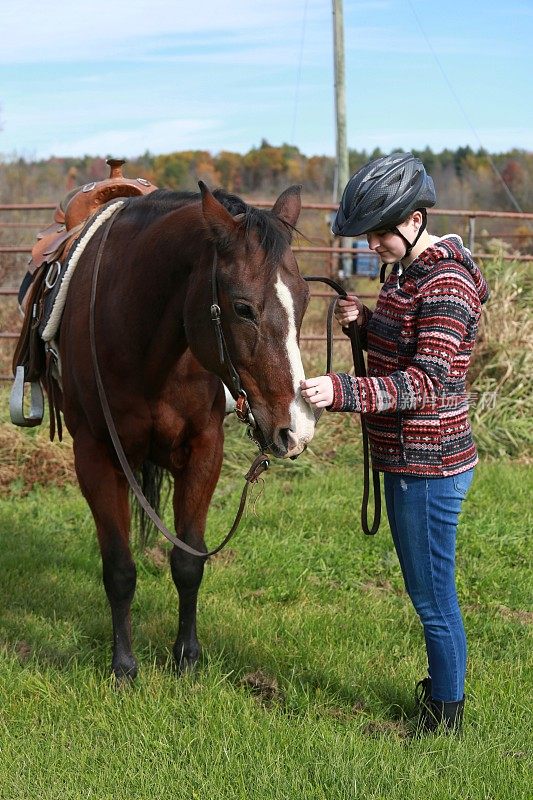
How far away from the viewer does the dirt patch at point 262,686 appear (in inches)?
146

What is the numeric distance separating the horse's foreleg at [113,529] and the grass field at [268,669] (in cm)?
15

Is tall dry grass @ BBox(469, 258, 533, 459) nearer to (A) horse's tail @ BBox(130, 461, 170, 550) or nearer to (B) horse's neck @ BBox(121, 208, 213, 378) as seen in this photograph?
(A) horse's tail @ BBox(130, 461, 170, 550)

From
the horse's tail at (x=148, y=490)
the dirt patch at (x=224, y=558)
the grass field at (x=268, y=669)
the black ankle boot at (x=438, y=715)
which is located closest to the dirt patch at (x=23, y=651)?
the grass field at (x=268, y=669)

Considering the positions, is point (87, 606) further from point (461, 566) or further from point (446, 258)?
point (446, 258)

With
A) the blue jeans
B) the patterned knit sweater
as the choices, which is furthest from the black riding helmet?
the blue jeans

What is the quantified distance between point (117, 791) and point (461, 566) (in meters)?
2.87

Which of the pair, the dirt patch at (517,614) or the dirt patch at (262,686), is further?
the dirt patch at (517,614)

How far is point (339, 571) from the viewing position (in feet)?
17.2

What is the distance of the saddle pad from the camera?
13.7ft

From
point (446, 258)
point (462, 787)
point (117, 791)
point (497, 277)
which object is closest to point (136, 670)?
point (117, 791)

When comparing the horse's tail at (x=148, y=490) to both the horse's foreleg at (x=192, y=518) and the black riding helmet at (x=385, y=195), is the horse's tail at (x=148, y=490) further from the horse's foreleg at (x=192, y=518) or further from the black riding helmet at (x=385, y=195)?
the black riding helmet at (x=385, y=195)

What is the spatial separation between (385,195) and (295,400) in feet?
2.46

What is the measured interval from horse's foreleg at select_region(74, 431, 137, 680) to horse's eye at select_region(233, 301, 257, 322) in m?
1.25

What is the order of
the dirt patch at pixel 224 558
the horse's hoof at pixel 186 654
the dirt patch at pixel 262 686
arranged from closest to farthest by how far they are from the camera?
1. the dirt patch at pixel 262 686
2. the horse's hoof at pixel 186 654
3. the dirt patch at pixel 224 558
